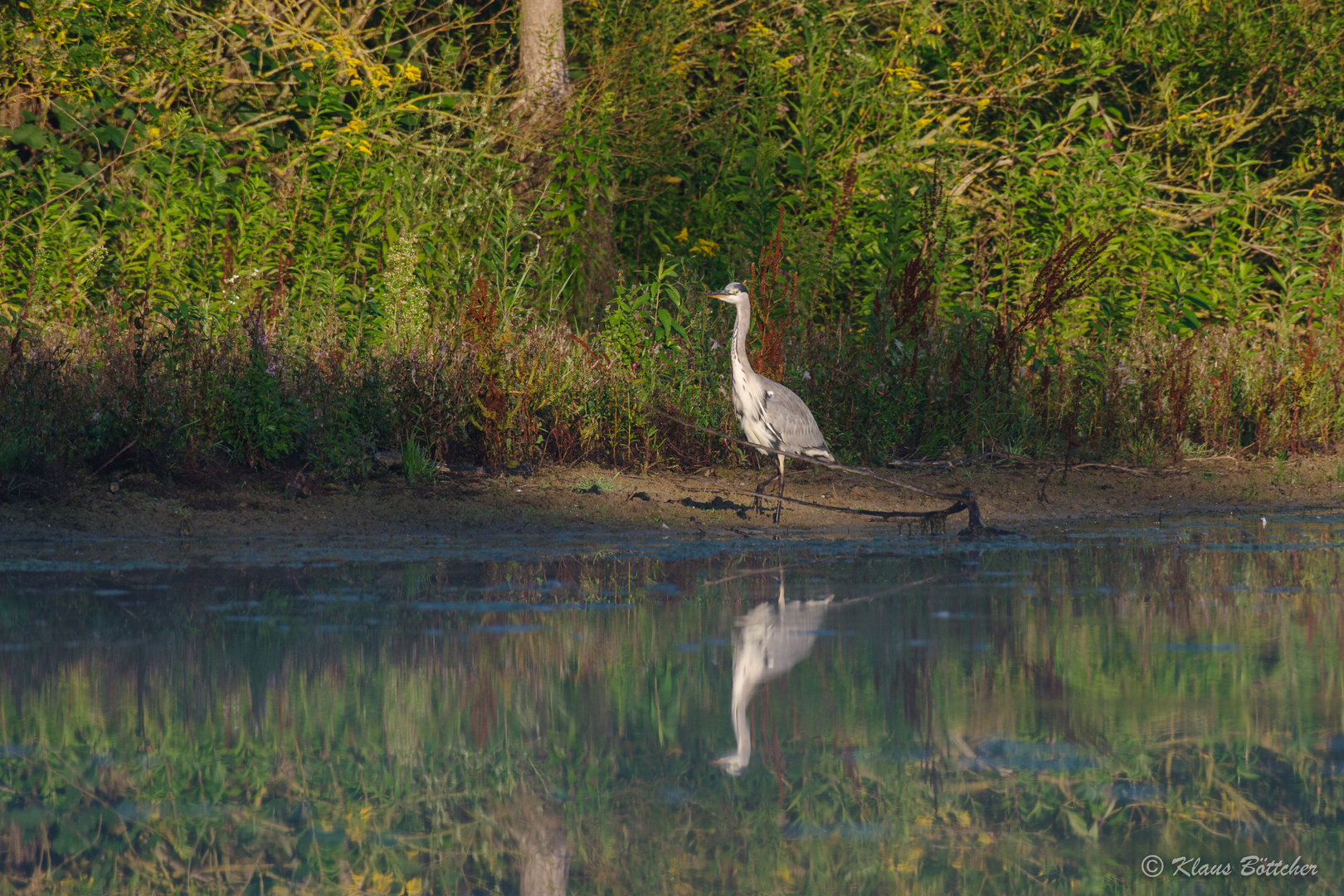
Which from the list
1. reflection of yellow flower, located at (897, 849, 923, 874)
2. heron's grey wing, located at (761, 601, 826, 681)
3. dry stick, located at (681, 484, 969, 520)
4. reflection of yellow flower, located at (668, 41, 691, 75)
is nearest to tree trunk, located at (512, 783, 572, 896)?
reflection of yellow flower, located at (897, 849, 923, 874)

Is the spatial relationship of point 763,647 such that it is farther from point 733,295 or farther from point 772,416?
point 733,295

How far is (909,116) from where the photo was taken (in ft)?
45.6

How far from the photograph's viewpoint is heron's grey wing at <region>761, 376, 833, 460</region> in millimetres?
8859

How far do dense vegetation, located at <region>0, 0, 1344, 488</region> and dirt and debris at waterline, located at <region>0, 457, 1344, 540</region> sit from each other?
12.4 inches

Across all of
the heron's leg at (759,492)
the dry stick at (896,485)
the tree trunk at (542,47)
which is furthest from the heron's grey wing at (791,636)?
the tree trunk at (542,47)

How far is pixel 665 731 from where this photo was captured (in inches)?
161

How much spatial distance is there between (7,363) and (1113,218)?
9175mm

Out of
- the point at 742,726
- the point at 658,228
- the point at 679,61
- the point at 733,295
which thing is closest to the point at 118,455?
the point at 733,295

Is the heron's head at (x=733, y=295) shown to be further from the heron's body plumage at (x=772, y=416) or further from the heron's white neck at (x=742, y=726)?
the heron's white neck at (x=742, y=726)

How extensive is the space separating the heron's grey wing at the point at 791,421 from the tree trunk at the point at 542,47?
5215mm

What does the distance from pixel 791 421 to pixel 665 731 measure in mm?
4994

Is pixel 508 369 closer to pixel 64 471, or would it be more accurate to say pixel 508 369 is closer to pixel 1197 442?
pixel 64 471

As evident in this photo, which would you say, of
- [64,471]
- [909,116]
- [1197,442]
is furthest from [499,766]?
[909,116]

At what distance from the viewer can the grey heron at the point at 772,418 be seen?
29.1ft
